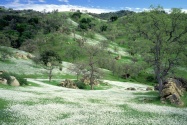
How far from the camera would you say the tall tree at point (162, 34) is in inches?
1799

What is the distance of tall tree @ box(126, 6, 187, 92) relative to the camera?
45.7 m

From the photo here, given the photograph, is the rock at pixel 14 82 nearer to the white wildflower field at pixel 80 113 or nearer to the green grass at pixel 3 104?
the white wildflower field at pixel 80 113

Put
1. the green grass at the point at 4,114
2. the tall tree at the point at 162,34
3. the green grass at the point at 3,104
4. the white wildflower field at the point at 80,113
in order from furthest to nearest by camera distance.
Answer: the tall tree at the point at 162,34
the green grass at the point at 3,104
the white wildflower field at the point at 80,113
the green grass at the point at 4,114

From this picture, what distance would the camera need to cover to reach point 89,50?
78.1 meters

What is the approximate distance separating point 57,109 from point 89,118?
17.3 feet

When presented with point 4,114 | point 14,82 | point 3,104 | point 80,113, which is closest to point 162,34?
point 80,113

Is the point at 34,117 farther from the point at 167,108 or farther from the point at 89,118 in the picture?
the point at 167,108

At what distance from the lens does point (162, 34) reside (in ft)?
152

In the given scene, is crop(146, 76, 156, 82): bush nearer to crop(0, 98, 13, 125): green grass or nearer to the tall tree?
the tall tree

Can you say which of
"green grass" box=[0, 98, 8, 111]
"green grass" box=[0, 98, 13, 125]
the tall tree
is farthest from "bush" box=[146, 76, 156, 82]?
"green grass" box=[0, 98, 13, 125]

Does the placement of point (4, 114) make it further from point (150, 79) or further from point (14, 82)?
point (150, 79)

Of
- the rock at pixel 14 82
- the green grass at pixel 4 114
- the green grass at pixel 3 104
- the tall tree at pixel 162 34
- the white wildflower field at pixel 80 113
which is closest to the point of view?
the green grass at pixel 4 114

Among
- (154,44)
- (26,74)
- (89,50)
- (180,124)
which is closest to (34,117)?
(180,124)

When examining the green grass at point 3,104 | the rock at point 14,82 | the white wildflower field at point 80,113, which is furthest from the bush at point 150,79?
the green grass at point 3,104
